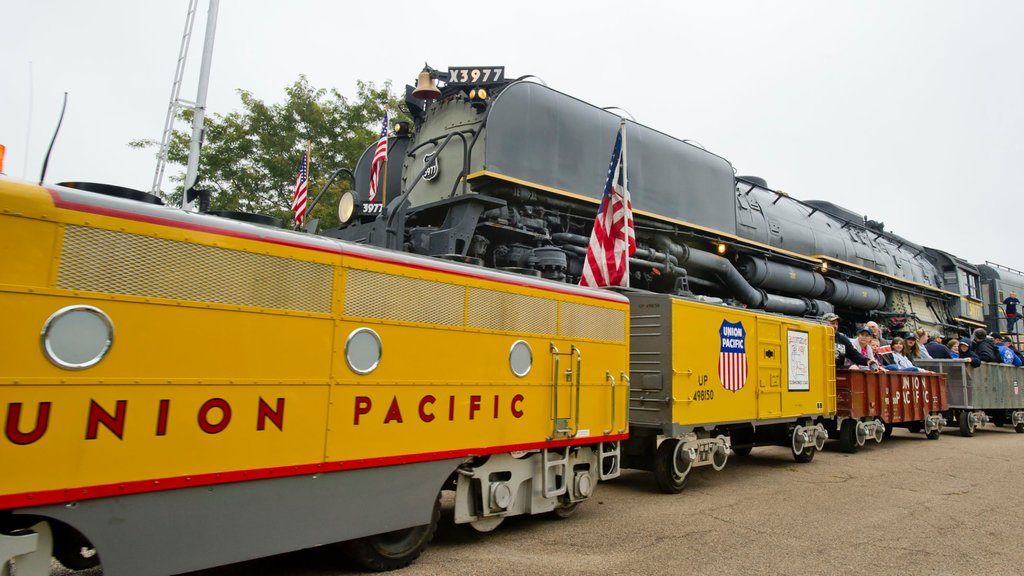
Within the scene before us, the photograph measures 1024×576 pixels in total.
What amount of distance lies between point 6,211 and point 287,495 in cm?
218

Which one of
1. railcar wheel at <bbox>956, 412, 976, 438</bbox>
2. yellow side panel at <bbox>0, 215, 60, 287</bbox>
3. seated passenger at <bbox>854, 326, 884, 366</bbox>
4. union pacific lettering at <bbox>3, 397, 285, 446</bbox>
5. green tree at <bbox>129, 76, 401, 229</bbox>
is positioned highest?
green tree at <bbox>129, 76, 401, 229</bbox>

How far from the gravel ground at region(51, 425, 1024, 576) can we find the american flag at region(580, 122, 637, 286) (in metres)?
2.65

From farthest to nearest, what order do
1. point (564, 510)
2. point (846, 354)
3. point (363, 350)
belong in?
point (846, 354) < point (564, 510) < point (363, 350)

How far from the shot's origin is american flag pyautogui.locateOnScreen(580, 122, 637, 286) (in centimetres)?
796

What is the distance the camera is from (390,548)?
Result: 475 cm

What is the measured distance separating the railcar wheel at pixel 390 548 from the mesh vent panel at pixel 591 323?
2039mm

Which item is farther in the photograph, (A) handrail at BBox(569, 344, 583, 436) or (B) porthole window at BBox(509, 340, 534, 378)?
(A) handrail at BBox(569, 344, 583, 436)

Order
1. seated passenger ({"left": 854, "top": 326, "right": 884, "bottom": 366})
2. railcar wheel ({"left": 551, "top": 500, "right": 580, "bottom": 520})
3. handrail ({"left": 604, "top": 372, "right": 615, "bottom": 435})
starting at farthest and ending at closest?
seated passenger ({"left": 854, "top": 326, "right": 884, "bottom": 366}) → handrail ({"left": 604, "top": 372, "right": 615, "bottom": 435}) → railcar wheel ({"left": 551, "top": 500, "right": 580, "bottom": 520})

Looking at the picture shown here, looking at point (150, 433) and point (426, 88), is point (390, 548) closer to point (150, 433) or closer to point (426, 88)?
point (150, 433)

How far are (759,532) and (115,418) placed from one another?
536 cm

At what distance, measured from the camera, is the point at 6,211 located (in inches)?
122

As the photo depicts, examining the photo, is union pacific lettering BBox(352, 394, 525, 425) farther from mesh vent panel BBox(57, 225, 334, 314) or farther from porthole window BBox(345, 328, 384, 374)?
mesh vent panel BBox(57, 225, 334, 314)

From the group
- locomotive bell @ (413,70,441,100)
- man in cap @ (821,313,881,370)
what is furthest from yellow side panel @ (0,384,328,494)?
man in cap @ (821,313,881,370)

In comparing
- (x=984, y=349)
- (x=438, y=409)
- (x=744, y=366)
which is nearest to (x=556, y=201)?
(x=744, y=366)
